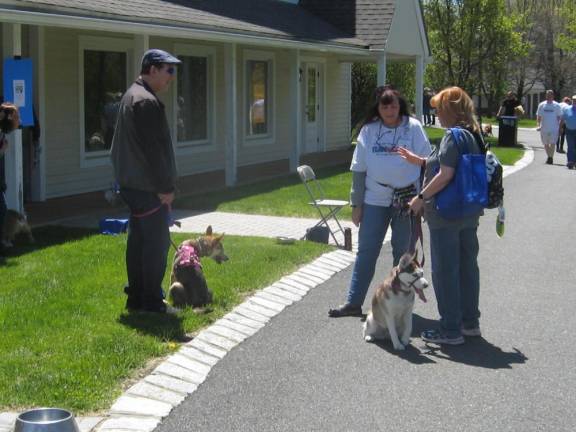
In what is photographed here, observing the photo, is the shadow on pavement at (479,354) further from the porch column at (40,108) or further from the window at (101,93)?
the window at (101,93)

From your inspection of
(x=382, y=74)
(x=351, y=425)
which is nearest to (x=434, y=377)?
(x=351, y=425)

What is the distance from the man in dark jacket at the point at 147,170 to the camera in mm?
6832

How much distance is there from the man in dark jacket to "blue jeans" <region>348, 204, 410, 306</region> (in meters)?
1.53

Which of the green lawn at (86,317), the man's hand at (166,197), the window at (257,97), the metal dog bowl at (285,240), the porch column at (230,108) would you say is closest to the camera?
the green lawn at (86,317)

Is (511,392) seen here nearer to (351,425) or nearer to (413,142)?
(351,425)

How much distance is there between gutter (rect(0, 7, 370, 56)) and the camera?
1050cm

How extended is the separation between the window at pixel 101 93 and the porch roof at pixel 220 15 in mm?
1250

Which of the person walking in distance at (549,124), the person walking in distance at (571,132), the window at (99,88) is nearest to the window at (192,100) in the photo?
the window at (99,88)

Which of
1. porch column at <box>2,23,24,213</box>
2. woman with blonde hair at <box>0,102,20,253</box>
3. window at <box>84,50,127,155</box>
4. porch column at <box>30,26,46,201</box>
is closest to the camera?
woman with blonde hair at <box>0,102,20,253</box>

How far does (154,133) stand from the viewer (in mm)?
6820

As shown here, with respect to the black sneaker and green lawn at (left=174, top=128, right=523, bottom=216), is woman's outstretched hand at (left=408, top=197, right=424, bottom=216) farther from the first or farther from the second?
green lawn at (left=174, top=128, right=523, bottom=216)

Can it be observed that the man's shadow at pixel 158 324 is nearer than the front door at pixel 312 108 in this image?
Yes

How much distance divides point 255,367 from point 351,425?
1.18m

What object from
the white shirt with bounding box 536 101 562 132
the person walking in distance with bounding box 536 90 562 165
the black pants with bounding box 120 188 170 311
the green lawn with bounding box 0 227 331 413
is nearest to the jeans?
the person walking in distance with bounding box 536 90 562 165
